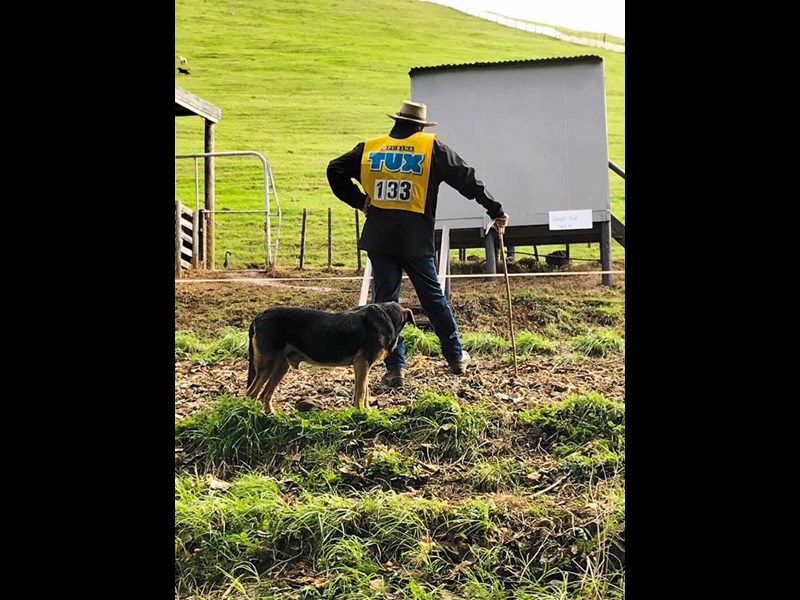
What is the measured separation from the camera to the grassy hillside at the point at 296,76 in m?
6.32

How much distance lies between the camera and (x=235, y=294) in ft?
20.1

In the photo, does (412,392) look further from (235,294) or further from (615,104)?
(615,104)

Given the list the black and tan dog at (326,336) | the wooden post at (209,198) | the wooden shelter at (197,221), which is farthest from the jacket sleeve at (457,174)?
the wooden post at (209,198)

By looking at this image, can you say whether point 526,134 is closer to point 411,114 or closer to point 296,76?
point 296,76

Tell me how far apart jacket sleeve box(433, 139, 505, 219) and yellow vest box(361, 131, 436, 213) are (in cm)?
5

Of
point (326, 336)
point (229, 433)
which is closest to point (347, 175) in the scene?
point (326, 336)

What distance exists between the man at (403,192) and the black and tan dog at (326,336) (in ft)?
1.23

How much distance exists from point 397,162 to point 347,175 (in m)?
0.28

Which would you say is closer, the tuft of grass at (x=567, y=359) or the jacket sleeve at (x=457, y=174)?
the jacket sleeve at (x=457, y=174)

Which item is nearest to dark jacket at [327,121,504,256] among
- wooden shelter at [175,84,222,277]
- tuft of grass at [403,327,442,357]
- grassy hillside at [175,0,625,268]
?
tuft of grass at [403,327,442,357]

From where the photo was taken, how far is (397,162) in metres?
4.38

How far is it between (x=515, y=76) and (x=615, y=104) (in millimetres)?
2125

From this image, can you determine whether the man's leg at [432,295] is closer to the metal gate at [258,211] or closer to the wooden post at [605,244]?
the metal gate at [258,211]
